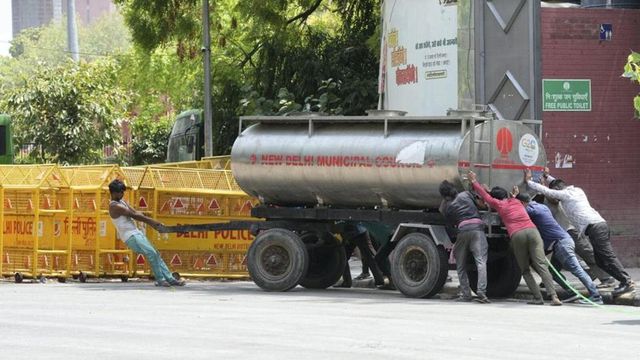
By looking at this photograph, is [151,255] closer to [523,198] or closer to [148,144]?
[523,198]

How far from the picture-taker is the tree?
47562mm

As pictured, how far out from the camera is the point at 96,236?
22.5 metres

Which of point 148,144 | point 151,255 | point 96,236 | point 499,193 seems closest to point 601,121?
point 499,193

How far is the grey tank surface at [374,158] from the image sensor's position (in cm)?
1883

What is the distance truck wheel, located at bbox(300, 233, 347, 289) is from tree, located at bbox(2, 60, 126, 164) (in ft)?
89.0

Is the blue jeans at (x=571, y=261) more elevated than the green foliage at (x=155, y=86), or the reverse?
the green foliage at (x=155, y=86)

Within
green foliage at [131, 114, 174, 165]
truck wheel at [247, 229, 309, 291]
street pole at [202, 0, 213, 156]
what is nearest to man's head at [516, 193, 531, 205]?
truck wheel at [247, 229, 309, 291]

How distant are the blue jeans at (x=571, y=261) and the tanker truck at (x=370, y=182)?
78 centimetres

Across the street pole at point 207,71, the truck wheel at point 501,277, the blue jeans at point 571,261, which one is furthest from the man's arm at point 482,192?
the street pole at point 207,71

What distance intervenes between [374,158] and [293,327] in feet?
18.1

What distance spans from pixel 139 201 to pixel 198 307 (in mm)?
6176

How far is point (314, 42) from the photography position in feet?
116

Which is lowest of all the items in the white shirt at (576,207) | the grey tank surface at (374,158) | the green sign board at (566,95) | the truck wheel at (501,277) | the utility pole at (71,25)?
the truck wheel at (501,277)

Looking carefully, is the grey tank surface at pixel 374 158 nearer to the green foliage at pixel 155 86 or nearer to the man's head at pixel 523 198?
the man's head at pixel 523 198
